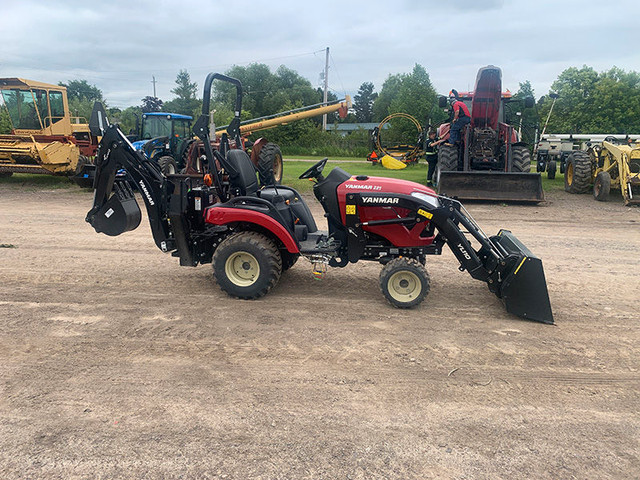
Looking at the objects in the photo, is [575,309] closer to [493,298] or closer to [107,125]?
[493,298]

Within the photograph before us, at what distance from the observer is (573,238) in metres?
8.06

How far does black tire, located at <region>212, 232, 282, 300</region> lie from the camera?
4910mm

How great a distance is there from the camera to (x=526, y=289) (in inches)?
176

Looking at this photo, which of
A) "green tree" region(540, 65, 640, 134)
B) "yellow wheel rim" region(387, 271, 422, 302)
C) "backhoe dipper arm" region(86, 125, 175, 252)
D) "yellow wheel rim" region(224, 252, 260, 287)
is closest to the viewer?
"yellow wheel rim" region(387, 271, 422, 302)

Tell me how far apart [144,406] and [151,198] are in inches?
104

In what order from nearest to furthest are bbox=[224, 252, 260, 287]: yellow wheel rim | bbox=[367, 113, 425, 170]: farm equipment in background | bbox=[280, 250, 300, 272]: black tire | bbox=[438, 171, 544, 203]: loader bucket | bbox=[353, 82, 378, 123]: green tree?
1. bbox=[224, 252, 260, 287]: yellow wheel rim
2. bbox=[280, 250, 300, 272]: black tire
3. bbox=[438, 171, 544, 203]: loader bucket
4. bbox=[367, 113, 425, 170]: farm equipment in background
5. bbox=[353, 82, 378, 123]: green tree

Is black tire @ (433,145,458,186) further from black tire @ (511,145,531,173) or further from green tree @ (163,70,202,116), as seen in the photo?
green tree @ (163,70,202,116)

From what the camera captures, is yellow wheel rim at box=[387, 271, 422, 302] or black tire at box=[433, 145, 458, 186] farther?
black tire at box=[433, 145, 458, 186]

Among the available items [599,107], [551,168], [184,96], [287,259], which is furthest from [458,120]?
[184,96]

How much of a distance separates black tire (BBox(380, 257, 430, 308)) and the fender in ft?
3.05

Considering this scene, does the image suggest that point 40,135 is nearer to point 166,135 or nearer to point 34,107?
point 34,107

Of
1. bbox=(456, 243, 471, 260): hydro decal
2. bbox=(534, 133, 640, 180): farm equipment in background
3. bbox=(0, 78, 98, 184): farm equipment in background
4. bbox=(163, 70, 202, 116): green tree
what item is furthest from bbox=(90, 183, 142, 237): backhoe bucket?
bbox=(163, 70, 202, 116): green tree

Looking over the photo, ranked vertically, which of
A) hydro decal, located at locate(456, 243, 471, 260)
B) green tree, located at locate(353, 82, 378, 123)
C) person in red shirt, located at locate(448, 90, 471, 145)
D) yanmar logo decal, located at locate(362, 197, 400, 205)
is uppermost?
green tree, located at locate(353, 82, 378, 123)

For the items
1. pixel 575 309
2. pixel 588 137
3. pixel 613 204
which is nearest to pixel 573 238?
pixel 575 309
